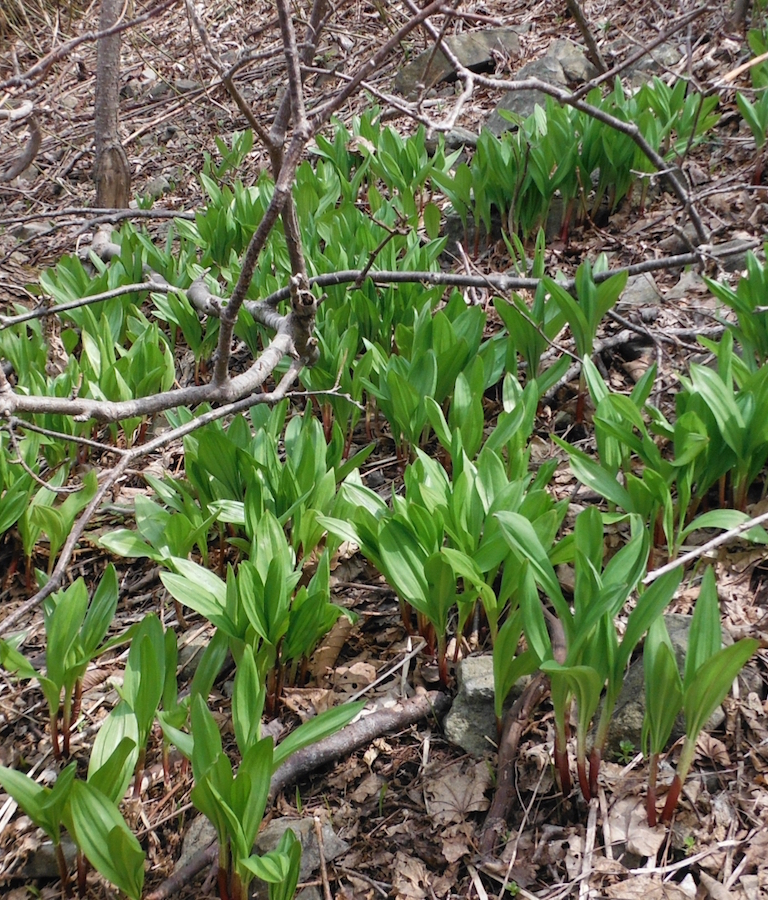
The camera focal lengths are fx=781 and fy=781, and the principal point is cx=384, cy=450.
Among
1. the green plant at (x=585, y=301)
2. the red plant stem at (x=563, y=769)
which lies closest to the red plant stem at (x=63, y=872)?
the red plant stem at (x=563, y=769)

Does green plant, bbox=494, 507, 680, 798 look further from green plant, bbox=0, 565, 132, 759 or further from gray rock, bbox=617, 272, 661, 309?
gray rock, bbox=617, 272, 661, 309

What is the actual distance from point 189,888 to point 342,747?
352 mm

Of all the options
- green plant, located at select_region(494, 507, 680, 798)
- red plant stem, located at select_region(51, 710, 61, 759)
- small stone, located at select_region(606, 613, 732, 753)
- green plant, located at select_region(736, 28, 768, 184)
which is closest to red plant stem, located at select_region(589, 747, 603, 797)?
green plant, located at select_region(494, 507, 680, 798)

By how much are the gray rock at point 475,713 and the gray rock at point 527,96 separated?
3.88 metres

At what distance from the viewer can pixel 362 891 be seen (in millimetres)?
1299

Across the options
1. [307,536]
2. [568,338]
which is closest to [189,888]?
[307,536]

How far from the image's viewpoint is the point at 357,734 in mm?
1522

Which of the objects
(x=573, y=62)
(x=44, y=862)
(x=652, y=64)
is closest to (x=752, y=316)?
(x=44, y=862)

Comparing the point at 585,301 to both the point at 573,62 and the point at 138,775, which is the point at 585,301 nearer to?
the point at 138,775

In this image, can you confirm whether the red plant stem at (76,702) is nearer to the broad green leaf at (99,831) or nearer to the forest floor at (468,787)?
the forest floor at (468,787)

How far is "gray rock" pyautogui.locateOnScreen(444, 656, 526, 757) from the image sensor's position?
1480mm

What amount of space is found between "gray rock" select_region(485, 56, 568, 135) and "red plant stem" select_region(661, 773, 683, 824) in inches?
163

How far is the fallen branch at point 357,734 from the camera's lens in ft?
4.80

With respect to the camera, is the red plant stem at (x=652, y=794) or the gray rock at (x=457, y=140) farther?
the gray rock at (x=457, y=140)
